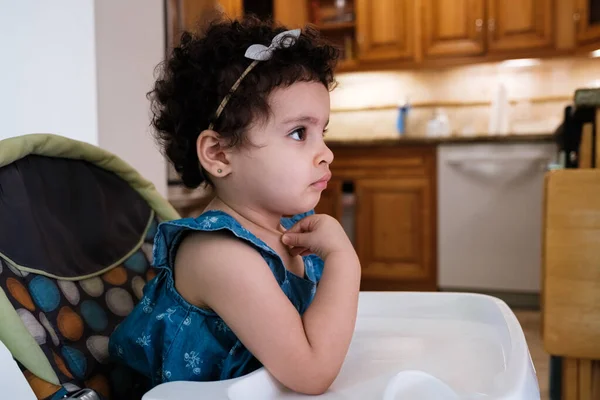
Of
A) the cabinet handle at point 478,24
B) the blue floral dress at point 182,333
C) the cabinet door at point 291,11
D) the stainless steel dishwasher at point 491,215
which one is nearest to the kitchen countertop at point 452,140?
the stainless steel dishwasher at point 491,215

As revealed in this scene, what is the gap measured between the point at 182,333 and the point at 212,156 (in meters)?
0.22

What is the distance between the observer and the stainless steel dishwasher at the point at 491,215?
121 inches

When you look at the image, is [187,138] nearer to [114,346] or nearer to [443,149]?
[114,346]

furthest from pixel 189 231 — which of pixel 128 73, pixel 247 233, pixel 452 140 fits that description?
pixel 452 140

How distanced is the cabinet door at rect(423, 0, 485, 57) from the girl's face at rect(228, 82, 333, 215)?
316cm

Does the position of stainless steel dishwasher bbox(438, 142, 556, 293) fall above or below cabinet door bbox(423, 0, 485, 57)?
below

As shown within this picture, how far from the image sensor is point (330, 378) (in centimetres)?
57

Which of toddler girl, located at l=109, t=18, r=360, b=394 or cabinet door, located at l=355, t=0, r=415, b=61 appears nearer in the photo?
toddler girl, located at l=109, t=18, r=360, b=394

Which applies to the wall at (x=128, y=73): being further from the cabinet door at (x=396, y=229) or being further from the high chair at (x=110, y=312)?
the cabinet door at (x=396, y=229)

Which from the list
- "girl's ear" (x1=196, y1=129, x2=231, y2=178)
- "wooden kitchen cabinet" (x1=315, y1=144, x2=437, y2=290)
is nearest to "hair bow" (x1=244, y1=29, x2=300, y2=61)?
"girl's ear" (x1=196, y1=129, x2=231, y2=178)

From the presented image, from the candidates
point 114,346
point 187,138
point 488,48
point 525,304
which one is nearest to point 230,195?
point 187,138

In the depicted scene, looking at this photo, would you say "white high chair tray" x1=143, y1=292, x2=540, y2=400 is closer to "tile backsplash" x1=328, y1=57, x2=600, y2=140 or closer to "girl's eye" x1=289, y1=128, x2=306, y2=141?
"girl's eye" x1=289, y1=128, x2=306, y2=141

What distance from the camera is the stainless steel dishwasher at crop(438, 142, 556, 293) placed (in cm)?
307

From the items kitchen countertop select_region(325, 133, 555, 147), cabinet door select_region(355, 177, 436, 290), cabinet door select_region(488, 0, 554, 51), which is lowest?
cabinet door select_region(355, 177, 436, 290)
